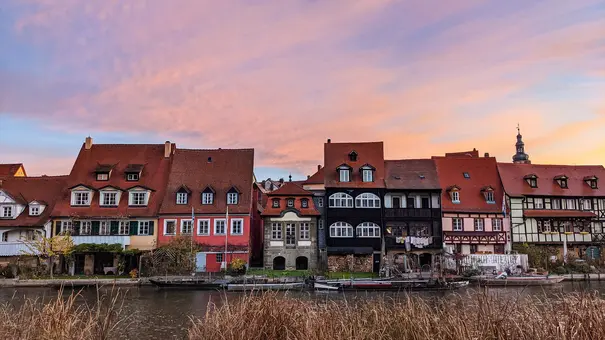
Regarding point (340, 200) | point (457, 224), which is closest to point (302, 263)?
point (340, 200)

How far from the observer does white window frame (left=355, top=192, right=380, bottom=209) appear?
48406 mm

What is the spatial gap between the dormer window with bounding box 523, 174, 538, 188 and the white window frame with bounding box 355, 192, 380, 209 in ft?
54.6

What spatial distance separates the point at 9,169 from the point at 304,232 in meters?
35.0

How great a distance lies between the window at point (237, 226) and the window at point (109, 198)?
11.2 meters

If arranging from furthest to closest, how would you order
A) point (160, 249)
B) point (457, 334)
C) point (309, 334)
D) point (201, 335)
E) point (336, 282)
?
point (160, 249), point (336, 282), point (201, 335), point (309, 334), point (457, 334)

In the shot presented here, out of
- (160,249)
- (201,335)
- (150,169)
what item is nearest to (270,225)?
(160,249)

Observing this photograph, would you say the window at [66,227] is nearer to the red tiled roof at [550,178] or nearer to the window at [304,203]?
the window at [304,203]

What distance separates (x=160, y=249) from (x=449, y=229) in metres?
27.3

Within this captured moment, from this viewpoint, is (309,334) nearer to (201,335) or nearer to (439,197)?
(201,335)

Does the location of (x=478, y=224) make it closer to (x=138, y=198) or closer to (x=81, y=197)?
(x=138, y=198)

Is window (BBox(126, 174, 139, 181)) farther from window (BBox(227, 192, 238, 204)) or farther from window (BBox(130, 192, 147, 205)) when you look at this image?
window (BBox(227, 192, 238, 204))

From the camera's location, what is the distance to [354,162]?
50.8 metres

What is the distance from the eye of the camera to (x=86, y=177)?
49531mm

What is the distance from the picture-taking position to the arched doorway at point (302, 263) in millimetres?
47094
